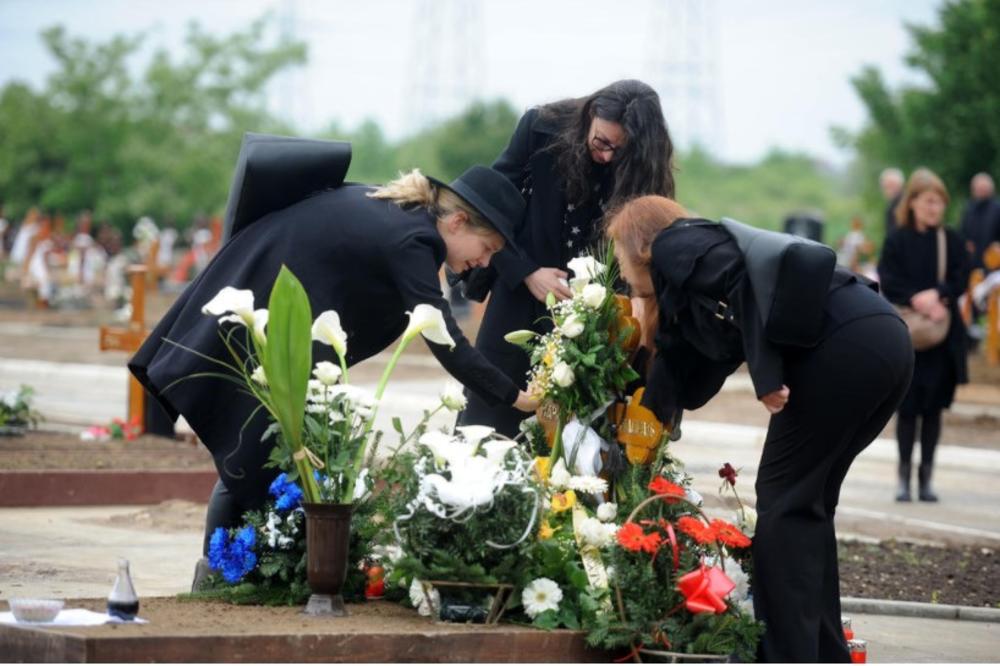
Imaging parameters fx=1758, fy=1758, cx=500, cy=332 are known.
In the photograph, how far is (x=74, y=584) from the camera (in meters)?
6.80

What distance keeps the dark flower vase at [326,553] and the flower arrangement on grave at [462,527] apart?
0.17 metres

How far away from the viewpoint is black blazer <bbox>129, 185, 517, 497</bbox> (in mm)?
5934

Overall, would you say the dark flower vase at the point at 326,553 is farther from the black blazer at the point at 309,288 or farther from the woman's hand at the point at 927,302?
the woman's hand at the point at 927,302

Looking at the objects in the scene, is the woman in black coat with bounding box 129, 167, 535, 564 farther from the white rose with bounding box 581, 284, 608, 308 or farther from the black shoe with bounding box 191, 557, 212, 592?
the white rose with bounding box 581, 284, 608, 308

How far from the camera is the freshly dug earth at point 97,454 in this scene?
10414 mm

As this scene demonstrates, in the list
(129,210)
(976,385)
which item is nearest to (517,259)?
(976,385)

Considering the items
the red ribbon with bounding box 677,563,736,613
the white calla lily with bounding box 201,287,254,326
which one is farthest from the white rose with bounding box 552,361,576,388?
the white calla lily with bounding box 201,287,254,326

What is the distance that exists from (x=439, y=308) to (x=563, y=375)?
1.61ft

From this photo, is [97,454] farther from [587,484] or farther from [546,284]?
[587,484]

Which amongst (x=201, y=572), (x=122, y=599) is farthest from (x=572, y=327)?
(x=122, y=599)

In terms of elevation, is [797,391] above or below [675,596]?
above

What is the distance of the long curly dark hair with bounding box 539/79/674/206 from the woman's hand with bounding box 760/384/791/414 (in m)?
1.33

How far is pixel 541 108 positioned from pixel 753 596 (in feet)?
7.37

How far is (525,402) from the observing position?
241 inches
